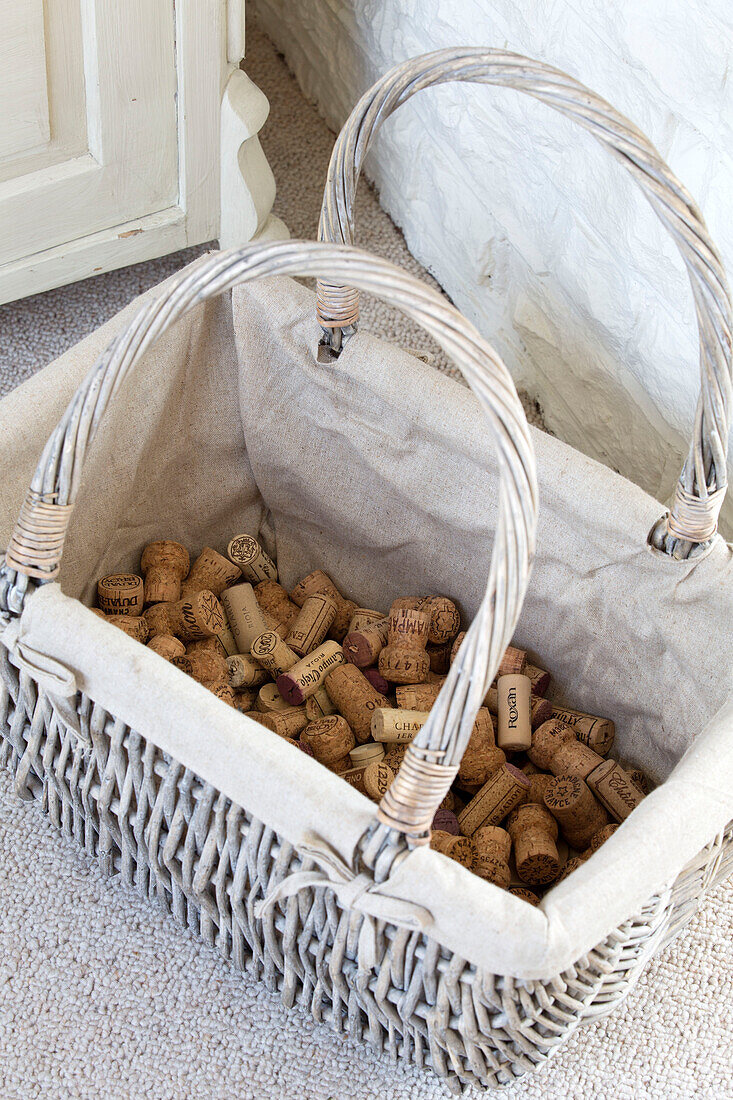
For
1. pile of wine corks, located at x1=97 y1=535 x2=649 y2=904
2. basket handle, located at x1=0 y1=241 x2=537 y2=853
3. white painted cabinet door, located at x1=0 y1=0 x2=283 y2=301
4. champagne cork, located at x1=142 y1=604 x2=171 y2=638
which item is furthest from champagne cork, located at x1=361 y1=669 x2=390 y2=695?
white painted cabinet door, located at x1=0 y1=0 x2=283 y2=301

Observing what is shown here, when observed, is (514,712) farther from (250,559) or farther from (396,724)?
(250,559)

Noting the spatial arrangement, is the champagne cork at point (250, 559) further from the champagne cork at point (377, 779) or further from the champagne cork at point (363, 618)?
the champagne cork at point (377, 779)

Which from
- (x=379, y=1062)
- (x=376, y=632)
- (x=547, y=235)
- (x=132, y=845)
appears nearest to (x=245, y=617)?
(x=376, y=632)

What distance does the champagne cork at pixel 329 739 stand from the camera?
1.18m

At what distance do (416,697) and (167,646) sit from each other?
256 millimetres

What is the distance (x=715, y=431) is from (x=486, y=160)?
734 millimetres

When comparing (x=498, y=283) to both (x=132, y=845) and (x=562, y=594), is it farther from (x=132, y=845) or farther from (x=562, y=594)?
(x=132, y=845)

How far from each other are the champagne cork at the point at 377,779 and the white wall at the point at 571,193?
1.71ft

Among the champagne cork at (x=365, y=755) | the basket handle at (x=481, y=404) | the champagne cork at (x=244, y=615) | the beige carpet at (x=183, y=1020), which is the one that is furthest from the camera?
the champagne cork at (x=244, y=615)

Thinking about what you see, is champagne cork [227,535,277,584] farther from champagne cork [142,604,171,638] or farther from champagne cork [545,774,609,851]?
champagne cork [545,774,609,851]

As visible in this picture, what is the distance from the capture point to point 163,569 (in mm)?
1286

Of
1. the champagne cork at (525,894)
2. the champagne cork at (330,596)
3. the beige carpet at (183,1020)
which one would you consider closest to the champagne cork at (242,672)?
the champagne cork at (330,596)

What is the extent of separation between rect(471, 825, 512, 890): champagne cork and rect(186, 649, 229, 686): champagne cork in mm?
296

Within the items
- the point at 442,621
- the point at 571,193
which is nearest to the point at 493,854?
the point at 442,621
